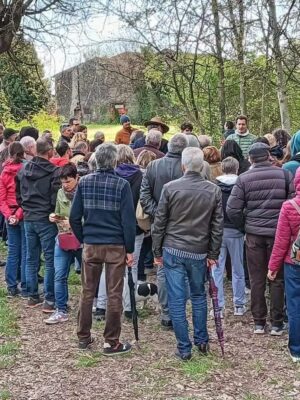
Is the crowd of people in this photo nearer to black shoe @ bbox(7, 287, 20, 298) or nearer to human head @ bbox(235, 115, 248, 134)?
black shoe @ bbox(7, 287, 20, 298)

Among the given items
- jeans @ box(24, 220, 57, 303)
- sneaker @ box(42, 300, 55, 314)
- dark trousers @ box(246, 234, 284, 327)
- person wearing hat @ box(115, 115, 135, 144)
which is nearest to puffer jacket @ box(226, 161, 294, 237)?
dark trousers @ box(246, 234, 284, 327)

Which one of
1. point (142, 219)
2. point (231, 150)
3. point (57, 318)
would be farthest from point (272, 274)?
point (57, 318)

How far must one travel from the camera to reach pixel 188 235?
475 cm

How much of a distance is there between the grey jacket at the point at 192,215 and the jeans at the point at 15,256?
8.03ft

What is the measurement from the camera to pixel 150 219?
229 inches

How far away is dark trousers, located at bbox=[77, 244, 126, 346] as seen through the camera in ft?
16.2

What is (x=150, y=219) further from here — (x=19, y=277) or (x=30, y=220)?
(x=19, y=277)

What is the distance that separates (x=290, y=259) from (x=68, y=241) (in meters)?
2.24

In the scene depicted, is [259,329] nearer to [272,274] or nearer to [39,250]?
[272,274]

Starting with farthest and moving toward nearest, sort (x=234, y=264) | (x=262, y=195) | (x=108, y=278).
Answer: (x=234, y=264) → (x=262, y=195) → (x=108, y=278)

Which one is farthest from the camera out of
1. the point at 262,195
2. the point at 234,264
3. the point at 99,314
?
the point at 234,264

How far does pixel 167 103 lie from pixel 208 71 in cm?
369

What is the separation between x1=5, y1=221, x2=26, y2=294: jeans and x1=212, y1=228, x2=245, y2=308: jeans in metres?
2.31

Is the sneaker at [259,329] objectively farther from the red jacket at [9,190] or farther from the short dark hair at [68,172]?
the red jacket at [9,190]
